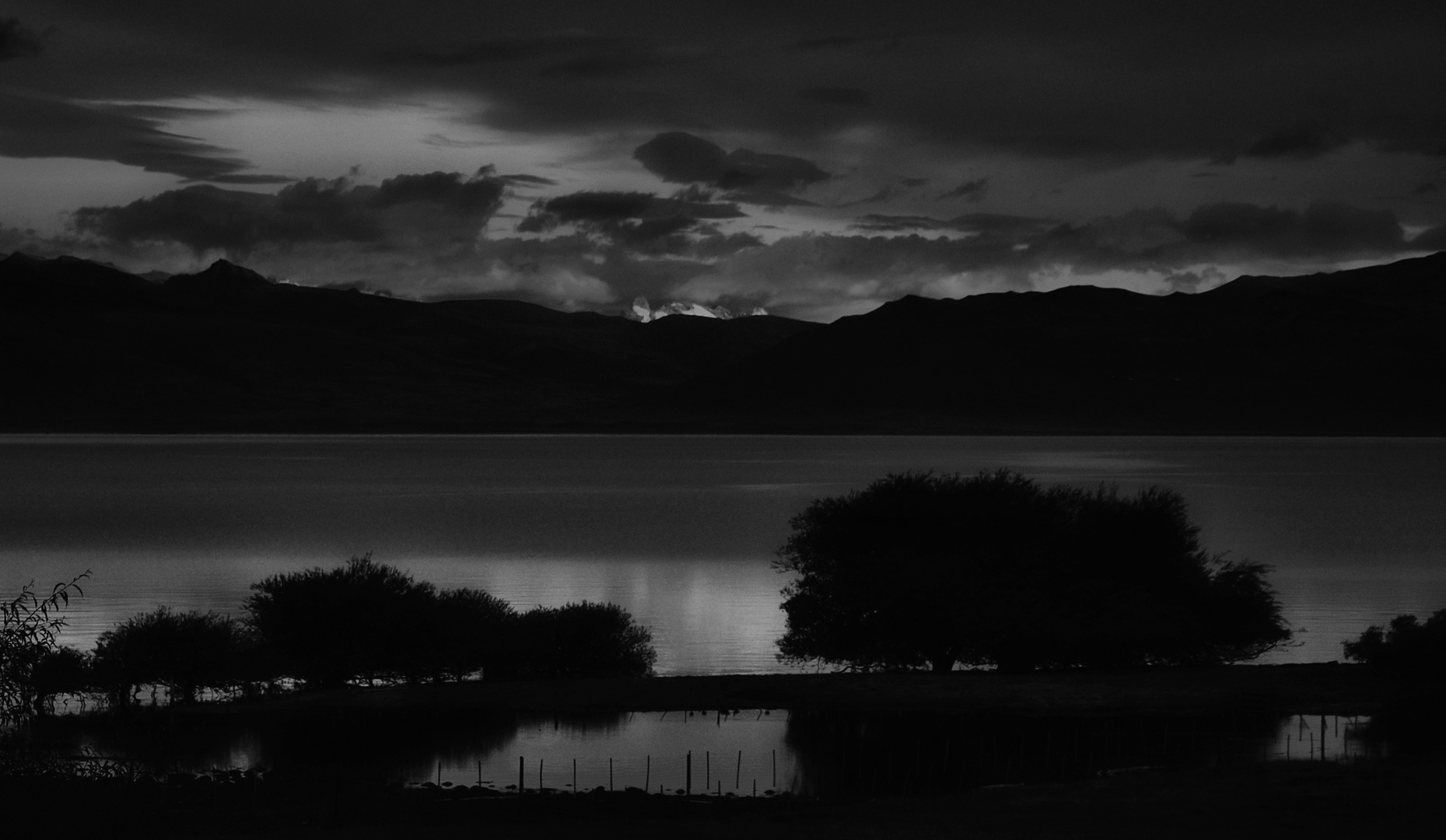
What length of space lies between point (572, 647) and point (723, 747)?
14.2 m

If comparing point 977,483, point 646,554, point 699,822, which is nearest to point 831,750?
point 699,822

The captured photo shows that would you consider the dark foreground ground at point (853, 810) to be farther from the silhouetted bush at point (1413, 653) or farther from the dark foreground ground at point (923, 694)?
the dark foreground ground at point (923, 694)

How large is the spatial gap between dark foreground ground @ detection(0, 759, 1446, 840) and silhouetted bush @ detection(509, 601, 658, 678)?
61.1 feet

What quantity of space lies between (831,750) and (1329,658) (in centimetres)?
3157

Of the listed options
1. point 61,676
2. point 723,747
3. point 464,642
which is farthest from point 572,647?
point 61,676

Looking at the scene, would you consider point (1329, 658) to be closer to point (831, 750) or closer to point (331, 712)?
point (831, 750)

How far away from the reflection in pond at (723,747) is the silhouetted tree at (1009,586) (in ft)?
31.9

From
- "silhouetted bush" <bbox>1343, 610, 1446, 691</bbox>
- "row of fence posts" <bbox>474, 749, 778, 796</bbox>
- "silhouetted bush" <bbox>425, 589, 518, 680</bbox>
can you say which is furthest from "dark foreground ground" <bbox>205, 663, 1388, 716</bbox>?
"row of fence posts" <bbox>474, 749, 778, 796</bbox>

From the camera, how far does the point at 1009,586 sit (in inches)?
2175

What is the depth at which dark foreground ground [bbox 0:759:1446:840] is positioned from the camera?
26.9 meters

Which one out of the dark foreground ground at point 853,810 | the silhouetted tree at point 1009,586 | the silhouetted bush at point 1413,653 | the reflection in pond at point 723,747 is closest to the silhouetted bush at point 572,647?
the silhouetted tree at point 1009,586

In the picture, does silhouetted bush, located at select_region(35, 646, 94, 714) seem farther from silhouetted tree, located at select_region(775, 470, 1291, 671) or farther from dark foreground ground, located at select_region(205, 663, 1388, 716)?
silhouetted tree, located at select_region(775, 470, 1291, 671)

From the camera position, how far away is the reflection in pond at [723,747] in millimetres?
37469

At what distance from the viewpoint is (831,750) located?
4081cm
